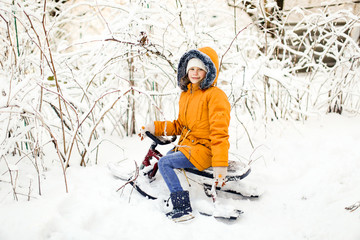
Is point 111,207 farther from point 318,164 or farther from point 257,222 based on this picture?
point 318,164

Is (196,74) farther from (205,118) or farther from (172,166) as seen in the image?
(172,166)

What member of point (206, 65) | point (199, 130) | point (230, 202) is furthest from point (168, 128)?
point (230, 202)

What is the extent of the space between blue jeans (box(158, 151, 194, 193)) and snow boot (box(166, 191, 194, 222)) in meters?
0.05

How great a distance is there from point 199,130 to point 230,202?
0.60m

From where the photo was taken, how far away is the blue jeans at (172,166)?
1.84 metres

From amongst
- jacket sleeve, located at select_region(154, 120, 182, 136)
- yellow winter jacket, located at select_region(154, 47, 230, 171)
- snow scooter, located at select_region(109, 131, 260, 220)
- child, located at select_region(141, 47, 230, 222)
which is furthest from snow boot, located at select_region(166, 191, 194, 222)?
Answer: jacket sleeve, located at select_region(154, 120, 182, 136)

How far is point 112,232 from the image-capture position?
1.55 m

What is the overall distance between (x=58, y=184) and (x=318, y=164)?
6.87 ft

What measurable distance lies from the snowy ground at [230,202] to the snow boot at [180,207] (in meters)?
0.05

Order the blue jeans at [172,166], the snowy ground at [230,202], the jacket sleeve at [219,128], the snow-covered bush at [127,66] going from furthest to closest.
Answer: the snow-covered bush at [127,66]
the blue jeans at [172,166]
the jacket sleeve at [219,128]
the snowy ground at [230,202]

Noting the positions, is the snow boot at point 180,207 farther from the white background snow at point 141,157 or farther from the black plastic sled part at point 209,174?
the black plastic sled part at point 209,174

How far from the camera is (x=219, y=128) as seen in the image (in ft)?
5.81

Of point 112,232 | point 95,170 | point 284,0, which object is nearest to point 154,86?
point 95,170

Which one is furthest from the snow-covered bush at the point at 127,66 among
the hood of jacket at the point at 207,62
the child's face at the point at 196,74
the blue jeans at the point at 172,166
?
the blue jeans at the point at 172,166
